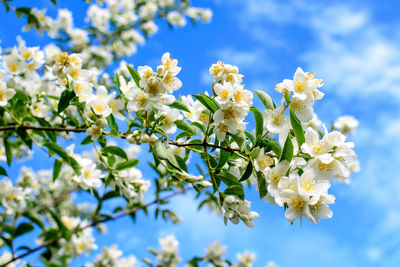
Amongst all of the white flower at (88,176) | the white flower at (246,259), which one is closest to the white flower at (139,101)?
the white flower at (88,176)

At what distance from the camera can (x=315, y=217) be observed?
1.27 meters

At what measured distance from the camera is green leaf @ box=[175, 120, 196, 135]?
5.22ft

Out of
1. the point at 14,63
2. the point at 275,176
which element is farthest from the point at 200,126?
the point at 14,63

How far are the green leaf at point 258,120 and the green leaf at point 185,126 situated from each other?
0.31 metres

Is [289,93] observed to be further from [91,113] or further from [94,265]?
[94,265]

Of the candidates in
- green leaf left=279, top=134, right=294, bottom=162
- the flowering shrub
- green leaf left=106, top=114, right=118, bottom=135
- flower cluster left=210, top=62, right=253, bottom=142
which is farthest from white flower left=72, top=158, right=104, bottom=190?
green leaf left=279, top=134, right=294, bottom=162

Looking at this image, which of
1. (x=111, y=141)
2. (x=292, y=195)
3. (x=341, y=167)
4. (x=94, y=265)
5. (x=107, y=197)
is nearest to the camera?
(x=292, y=195)

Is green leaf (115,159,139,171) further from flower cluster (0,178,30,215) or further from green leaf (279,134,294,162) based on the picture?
flower cluster (0,178,30,215)

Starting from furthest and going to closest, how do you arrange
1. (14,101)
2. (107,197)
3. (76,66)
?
(107,197) → (14,101) → (76,66)

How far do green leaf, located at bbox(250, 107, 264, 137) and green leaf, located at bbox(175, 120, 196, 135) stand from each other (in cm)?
31

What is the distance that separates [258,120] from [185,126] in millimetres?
355

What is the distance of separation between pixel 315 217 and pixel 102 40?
4510 millimetres

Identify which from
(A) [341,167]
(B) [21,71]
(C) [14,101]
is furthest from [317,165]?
(B) [21,71]

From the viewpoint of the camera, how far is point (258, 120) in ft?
4.64
